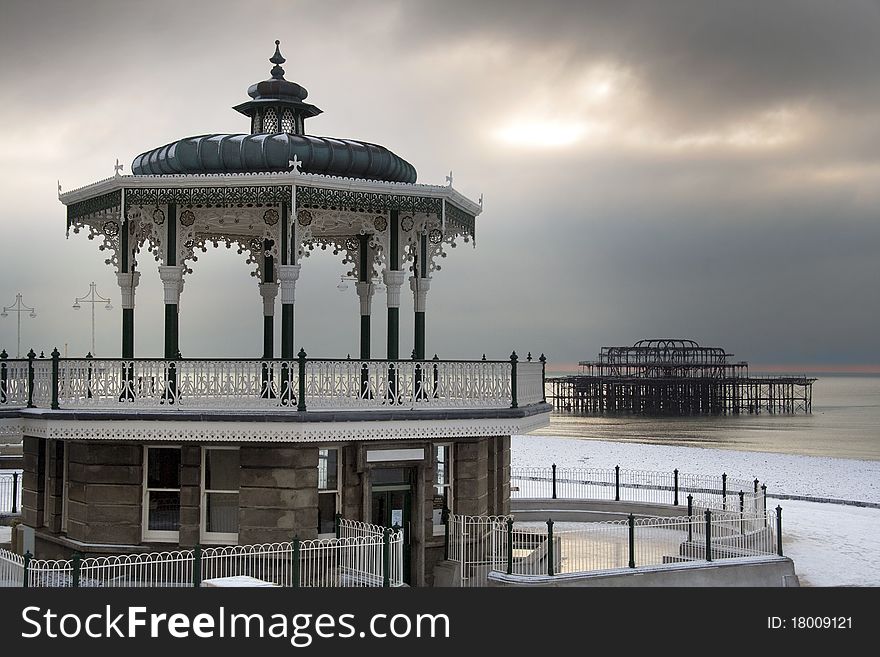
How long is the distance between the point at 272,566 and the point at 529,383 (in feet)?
22.5

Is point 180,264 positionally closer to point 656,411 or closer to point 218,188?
point 218,188

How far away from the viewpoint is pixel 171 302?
2080 centimetres

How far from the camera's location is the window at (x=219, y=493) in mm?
19625

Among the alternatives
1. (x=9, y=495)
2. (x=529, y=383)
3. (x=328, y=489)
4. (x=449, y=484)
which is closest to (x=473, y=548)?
(x=449, y=484)

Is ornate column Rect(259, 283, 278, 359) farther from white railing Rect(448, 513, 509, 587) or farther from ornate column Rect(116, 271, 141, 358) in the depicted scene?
white railing Rect(448, 513, 509, 587)

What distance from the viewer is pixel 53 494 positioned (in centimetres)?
2117

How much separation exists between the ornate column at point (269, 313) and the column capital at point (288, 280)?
5.86m

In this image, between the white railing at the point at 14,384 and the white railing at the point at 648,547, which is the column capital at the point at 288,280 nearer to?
the white railing at the point at 14,384

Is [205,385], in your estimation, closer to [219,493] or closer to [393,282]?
[219,493]

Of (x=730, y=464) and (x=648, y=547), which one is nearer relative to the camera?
(x=648, y=547)

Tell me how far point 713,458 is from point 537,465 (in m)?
17.5

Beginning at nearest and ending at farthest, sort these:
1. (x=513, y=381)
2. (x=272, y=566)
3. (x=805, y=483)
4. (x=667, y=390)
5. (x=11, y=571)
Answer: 1. (x=11, y=571)
2. (x=272, y=566)
3. (x=513, y=381)
4. (x=805, y=483)
5. (x=667, y=390)

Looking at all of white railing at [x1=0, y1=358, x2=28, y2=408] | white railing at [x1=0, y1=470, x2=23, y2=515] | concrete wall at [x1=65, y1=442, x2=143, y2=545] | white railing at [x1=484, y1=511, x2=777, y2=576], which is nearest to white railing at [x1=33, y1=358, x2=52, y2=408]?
white railing at [x1=0, y1=358, x2=28, y2=408]

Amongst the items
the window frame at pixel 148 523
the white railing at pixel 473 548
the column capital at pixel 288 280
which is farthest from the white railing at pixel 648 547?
the window frame at pixel 148 523
